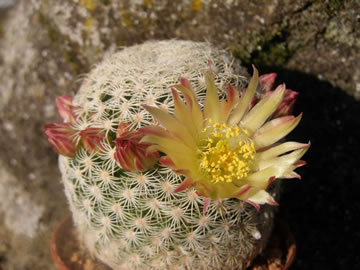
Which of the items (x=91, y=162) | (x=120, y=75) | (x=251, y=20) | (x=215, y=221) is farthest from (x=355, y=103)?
(x=91, y=162)

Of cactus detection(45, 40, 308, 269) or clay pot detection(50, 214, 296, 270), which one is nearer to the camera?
cactus detection(45, 40, 308, 269)

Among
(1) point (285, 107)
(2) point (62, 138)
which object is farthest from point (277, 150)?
(2) point (62, 138)

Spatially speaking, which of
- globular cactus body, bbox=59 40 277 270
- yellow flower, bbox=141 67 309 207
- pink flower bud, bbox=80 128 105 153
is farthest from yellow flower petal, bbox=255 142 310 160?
pink flower bud, bbox=80 128 105 153

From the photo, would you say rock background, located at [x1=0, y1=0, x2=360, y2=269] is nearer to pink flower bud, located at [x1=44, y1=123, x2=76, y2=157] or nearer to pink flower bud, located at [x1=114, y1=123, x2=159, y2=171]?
pink flower bud, located at [x1=44, y1=123, x2=76, y2=157]

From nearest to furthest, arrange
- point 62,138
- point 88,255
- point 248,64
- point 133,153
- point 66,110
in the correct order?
point 133,153 < point 62,138 < point 66,110 < point 88,255 < point 248,64

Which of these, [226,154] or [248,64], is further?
[248,64]

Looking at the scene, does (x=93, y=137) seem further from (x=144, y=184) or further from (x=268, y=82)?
(x=268, y=82)

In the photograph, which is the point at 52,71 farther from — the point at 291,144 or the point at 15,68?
the point at 291,144

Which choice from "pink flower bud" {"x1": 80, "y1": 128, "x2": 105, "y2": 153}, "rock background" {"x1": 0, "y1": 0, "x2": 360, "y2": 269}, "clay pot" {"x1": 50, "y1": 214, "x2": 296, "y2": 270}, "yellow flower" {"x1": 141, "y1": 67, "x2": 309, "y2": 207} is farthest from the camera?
"rock background" {"x1": 0, "y1": 0, "x2": 360, "y2": 269}
